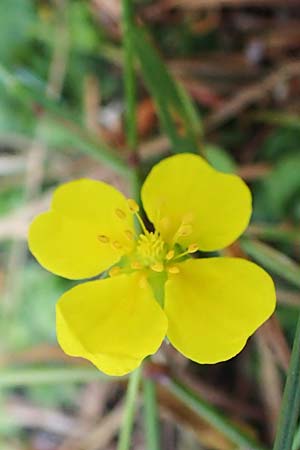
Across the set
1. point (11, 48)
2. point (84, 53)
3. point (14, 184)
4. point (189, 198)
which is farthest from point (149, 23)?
point (189, 198)

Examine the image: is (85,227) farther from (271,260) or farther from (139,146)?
(139,146)

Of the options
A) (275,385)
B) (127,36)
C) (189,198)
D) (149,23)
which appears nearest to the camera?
(189,198)

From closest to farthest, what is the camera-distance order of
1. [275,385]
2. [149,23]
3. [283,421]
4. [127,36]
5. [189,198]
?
[283,421] < [189,198] < [127,36] < [275,385] < [149,23]

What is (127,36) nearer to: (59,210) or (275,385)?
(59,210)

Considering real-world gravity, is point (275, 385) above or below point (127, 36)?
below

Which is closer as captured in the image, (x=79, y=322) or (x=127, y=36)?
(x=79, y=322)

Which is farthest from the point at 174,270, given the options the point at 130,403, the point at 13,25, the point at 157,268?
the point at 13,25

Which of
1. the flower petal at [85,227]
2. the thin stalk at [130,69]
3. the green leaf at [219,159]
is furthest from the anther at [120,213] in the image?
the green leaf at [219,159]
